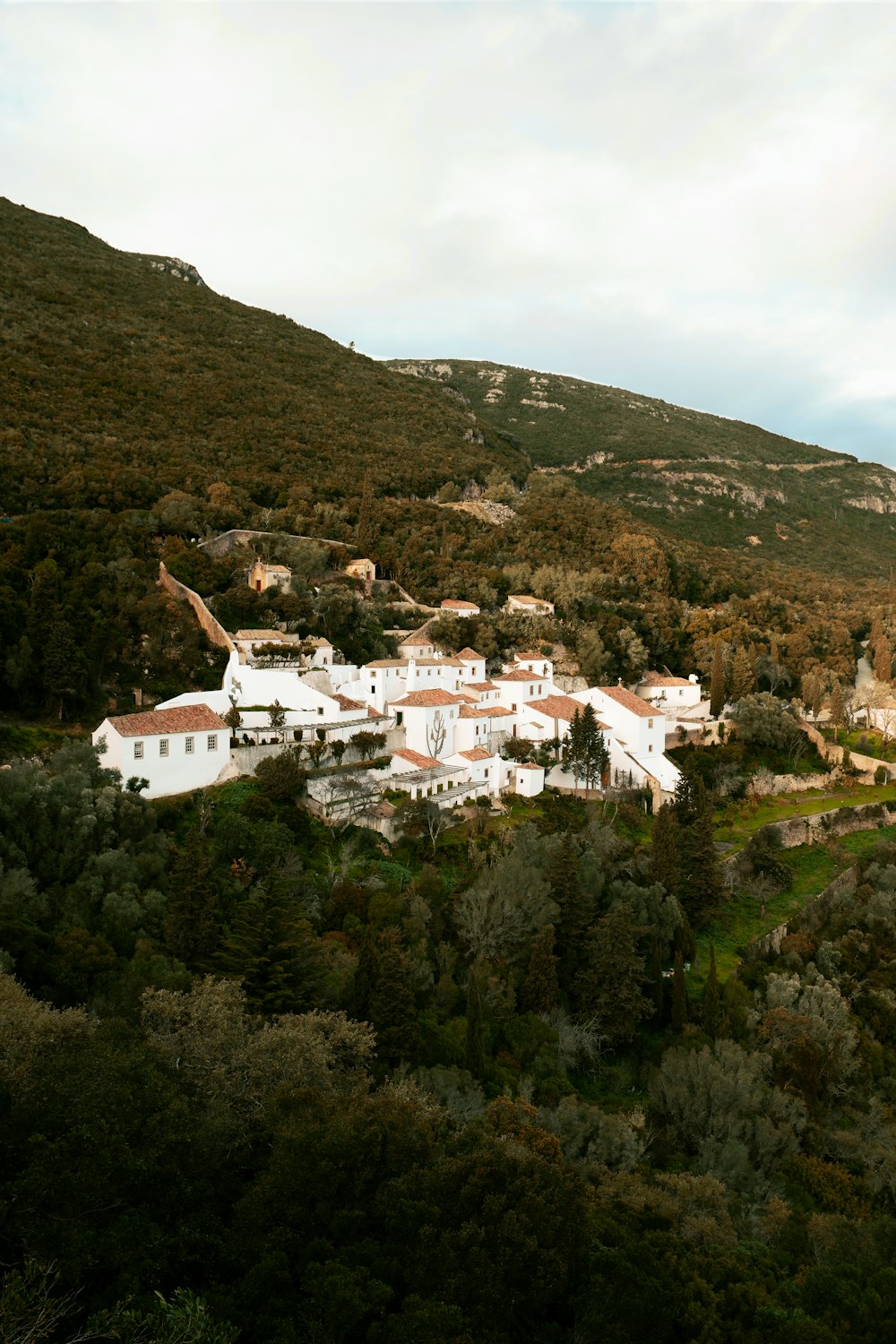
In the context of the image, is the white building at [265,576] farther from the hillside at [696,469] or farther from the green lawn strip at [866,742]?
the hillside at [696,469]

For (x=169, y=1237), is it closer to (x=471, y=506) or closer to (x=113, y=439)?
(x=113, y=439)

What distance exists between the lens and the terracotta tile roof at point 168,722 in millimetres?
23078

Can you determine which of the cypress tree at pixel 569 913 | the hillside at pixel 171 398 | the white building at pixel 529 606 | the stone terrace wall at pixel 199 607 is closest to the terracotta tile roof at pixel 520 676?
the white building at pixel 529 606

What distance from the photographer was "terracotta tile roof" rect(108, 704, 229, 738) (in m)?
23.1

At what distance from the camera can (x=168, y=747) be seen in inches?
938

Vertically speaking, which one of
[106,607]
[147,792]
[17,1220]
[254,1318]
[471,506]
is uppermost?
[471,506]

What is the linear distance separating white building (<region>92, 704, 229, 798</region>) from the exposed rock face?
88.7m

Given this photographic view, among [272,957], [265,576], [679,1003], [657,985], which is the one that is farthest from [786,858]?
[265,576]

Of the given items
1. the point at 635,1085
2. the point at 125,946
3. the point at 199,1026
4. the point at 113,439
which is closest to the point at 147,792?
the point at 125,946

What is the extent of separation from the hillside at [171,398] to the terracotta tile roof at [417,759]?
2262 cm

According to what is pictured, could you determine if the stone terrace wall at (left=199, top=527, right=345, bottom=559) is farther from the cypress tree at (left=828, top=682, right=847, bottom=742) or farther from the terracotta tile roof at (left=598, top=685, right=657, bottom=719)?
the cypress tree at (left=828, top=682, right=847, bottom=742)

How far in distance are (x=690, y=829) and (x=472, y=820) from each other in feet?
24.0

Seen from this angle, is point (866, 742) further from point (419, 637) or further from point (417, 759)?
point (417, 759)

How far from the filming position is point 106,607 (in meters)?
32.2
